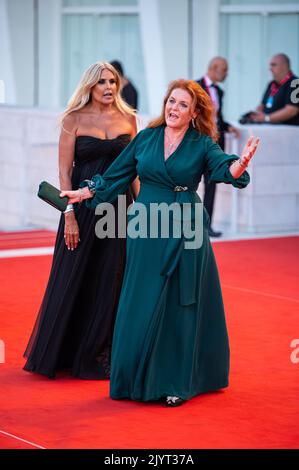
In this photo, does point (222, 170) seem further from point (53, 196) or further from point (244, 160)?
point (53, 196)

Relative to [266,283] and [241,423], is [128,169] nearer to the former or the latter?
[241,423]

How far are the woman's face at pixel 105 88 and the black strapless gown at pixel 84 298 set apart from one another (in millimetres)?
260

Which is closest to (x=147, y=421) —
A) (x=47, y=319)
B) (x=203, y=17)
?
(x=47, y=319)

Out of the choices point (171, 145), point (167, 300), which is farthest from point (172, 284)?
point (171, 145)

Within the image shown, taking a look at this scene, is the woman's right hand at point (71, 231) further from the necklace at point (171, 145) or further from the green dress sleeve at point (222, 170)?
the green dress sleeve at point (222, 170)

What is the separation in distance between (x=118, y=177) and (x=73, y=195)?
0.31 meters

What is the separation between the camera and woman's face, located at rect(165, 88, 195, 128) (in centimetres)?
654

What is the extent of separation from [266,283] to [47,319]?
12.2ft

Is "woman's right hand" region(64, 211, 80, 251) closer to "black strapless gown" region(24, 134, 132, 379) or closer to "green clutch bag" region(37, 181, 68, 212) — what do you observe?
"black strapless gown" region(24, 134, 132, 379)

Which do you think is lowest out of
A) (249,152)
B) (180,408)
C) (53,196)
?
(180,408)

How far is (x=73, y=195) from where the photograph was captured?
22.6 ft

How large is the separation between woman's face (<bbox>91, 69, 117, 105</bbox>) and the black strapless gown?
0.26 m

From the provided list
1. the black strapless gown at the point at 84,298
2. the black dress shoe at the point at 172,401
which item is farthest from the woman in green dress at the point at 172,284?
the black strapless gown at the point at 84,298

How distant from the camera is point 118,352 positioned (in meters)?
6.56
